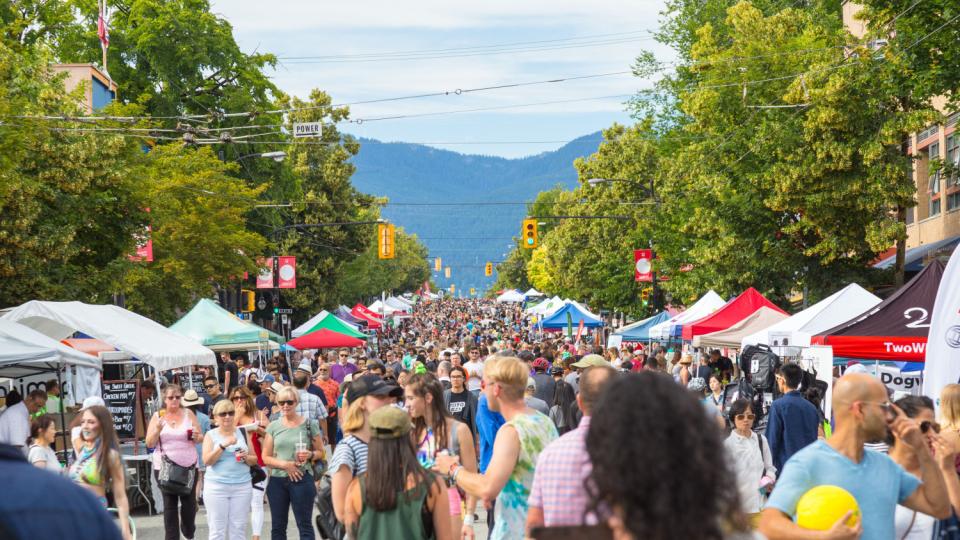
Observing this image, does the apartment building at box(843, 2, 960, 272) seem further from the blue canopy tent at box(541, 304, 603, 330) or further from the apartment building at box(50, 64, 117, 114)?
the apartment building at box(50, 64, 117, 114)

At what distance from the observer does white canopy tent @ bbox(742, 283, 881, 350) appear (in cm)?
1617

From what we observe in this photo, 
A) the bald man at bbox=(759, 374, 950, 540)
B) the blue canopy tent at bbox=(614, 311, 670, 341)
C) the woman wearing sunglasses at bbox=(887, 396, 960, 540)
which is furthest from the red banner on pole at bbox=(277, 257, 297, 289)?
the bald man at bbox=(759, 374, 950, 540)

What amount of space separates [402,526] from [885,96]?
23.7 m

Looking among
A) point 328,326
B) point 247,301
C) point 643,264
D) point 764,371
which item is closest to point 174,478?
point 764,371

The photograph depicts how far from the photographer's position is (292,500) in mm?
10055

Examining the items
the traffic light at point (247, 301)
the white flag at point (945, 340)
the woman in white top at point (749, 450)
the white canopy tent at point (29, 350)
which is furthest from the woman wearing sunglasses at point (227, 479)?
the traffic light at point (247, 301)

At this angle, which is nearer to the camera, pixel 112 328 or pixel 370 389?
pixel 370 389

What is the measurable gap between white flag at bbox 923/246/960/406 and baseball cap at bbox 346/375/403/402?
495cm

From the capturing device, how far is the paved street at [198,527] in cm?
1299

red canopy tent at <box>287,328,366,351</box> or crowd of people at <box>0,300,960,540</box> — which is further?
red canopy tent at <box>287,328,366,351</box>

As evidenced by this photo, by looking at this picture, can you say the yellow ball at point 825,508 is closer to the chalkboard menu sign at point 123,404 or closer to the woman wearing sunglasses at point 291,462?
the woman wearing sunglasses at point 291,462

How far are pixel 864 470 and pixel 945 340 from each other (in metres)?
6.08

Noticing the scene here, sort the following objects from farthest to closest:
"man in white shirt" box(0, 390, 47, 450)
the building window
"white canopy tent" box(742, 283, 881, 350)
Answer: the building window, "white canopy tent" box(742, 283, 881, 350), "man in white shirt" box(0, 390, 47, 450)

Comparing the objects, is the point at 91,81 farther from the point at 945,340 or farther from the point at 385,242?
the point at 945,340
